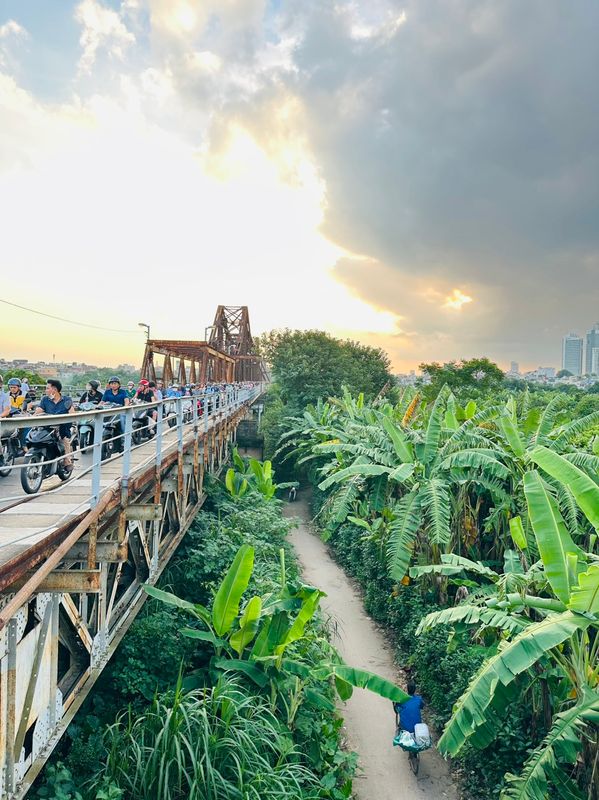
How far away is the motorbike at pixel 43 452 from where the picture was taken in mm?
6306

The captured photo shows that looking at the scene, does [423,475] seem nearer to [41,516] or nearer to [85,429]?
[85,429]

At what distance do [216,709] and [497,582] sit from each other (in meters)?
4.36

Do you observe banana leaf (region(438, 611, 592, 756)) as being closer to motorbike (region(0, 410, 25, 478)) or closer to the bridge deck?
the bridge deck

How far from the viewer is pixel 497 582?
25.2 ft

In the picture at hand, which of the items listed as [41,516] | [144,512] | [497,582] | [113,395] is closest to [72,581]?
[41,516]

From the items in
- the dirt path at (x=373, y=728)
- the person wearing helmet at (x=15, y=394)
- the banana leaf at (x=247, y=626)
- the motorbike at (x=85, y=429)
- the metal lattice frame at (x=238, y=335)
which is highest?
the metal lattice frame at (x=238, y=335)

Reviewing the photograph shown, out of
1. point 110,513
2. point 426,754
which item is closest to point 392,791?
point 426,754

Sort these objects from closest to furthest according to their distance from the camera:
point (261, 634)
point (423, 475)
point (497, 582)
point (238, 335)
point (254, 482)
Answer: point (261, 634)
point (497, 582)
point (423, 475)
point (254, 482)
point (238, 335)

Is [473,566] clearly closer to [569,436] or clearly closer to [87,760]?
[569,436]

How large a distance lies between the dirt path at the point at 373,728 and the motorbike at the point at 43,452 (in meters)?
6.56

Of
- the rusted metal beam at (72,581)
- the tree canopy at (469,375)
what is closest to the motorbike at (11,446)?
the rusted metal beam at (72,581)

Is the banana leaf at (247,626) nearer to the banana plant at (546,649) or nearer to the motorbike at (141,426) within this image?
the banana plant at (546,649)

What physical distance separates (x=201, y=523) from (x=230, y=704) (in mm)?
7214

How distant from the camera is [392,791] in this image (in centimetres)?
790
